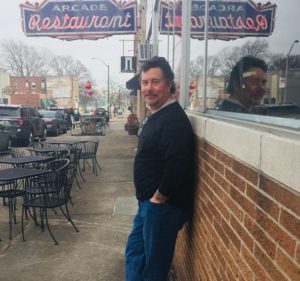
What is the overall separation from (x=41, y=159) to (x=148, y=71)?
4033 millimetres

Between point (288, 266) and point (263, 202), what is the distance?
0.90 feet

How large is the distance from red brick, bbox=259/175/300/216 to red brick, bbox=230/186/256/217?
15 cm

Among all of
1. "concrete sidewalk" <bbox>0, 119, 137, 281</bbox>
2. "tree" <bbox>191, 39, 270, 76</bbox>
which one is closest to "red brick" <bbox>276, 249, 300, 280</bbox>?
"tree" <bbox>191, 39, 270, 76</bbox>

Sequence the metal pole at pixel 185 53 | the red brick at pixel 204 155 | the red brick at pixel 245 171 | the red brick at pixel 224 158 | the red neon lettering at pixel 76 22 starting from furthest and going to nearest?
the red neon lettering at pixel 76 22
the metal pole at pixel 185 53
the red brick at pixel 204 155
the red brick at pixel 224 158
the red brick at pixel 245 171

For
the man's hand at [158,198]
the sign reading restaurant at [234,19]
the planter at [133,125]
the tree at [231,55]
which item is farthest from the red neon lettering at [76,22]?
the man's hand at [158,198]

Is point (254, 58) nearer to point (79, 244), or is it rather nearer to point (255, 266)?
point (255, 266)

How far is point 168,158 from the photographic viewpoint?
8.15 ft

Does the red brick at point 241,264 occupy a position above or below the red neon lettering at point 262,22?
below

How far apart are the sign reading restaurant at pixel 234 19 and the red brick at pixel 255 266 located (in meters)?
0.96

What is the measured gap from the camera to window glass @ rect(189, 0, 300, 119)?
139cm

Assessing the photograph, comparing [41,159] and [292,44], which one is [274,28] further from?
[41,159]

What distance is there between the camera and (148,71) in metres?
2.88

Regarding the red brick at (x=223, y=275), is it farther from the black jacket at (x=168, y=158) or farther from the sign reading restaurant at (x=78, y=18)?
the sign reading restaurant at (x=78, y=18)

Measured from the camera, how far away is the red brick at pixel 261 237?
1.30 metres
